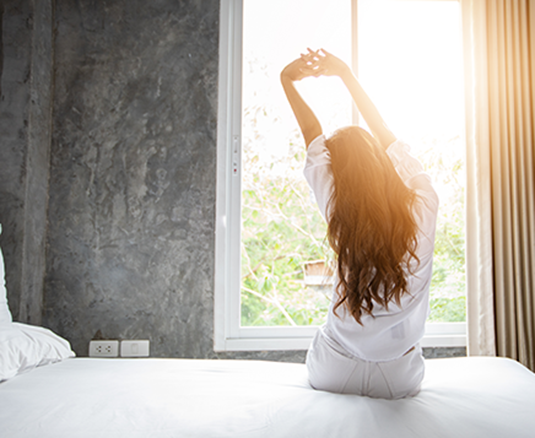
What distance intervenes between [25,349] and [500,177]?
2234 millimetres

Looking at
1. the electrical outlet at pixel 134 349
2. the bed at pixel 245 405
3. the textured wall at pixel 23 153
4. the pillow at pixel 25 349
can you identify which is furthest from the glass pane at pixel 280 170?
the textured wall at pixel 23 153

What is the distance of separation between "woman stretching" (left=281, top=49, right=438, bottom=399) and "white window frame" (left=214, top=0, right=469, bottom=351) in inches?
35.4

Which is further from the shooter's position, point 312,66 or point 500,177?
point 500,177

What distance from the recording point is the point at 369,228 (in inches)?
41.4

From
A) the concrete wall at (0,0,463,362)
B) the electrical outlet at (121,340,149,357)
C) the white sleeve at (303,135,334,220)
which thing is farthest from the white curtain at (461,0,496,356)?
the electrical outlet at (121,340,149,357)

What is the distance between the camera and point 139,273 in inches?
76.7

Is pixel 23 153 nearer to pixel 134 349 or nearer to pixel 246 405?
pixel 134 349

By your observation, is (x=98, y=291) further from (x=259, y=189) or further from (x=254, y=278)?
(x=259, y=189)

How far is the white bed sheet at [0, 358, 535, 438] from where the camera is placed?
2.78 feet

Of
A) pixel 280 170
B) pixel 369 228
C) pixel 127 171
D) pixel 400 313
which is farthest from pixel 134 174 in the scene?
pixel 400 313

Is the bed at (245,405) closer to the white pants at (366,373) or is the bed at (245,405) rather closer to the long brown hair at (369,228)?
the white pants at (366,373)

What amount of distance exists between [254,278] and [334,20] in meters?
1.54

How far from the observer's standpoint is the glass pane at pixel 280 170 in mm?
2100

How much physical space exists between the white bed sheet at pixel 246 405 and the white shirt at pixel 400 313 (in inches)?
5.4
